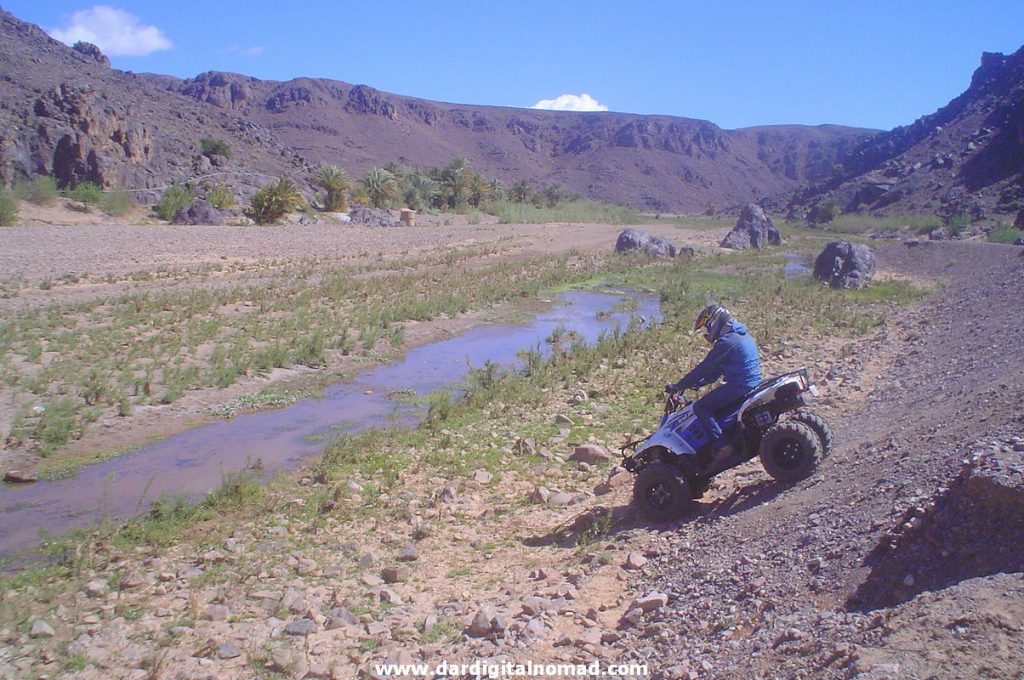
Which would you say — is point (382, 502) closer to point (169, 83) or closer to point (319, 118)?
point (319, 118)

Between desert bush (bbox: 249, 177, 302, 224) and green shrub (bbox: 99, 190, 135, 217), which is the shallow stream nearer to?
desert bush (bbox: 249, 177, 302, 224)

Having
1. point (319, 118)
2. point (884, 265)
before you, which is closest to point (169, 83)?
point (319, 118)

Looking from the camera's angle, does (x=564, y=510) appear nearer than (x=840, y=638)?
No

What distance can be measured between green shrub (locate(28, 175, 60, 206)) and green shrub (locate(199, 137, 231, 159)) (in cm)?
1911

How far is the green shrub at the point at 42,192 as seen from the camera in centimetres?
3925

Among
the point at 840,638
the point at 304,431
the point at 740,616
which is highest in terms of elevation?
the point at 840,638

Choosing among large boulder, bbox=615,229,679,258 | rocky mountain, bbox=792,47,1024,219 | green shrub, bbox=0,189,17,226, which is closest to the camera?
green shrub, bbox=0,189,17,226

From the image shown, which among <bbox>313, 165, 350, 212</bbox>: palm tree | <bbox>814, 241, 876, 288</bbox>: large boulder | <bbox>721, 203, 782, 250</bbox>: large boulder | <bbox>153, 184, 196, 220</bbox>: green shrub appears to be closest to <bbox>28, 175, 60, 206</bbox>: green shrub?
<bbox>153, 184, 196, 220</bbox>: green shrub

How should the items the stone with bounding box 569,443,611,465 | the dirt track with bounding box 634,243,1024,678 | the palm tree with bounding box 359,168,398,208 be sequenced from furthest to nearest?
the palm tree with bounding box 359,168,398,208
the stone with bounding box 569,443,611,465
the dirt track with bounding box 634,243,1024,678

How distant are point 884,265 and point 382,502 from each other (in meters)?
33.8

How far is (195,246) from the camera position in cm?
2992

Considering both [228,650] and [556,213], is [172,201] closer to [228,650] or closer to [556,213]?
[556,213]

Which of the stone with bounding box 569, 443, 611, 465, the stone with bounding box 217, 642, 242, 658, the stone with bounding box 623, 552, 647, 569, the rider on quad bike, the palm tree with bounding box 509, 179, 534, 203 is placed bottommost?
the stone with bounding box 217, 642, 242, 658

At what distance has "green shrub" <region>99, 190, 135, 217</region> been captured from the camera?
40.7m
